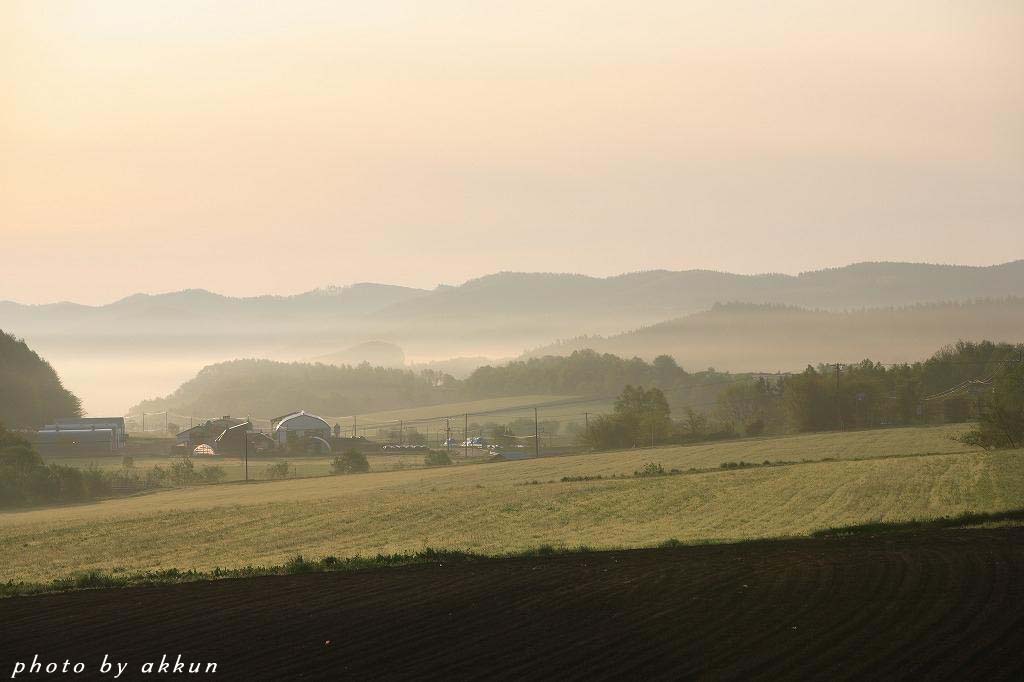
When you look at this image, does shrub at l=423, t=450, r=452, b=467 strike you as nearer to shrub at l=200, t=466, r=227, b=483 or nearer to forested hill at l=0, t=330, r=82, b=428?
shrub at l=200, t=466, r=227, b=483

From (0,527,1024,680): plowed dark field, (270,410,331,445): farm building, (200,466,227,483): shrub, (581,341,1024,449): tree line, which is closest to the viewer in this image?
(0,527,1024,680): plowed dark field

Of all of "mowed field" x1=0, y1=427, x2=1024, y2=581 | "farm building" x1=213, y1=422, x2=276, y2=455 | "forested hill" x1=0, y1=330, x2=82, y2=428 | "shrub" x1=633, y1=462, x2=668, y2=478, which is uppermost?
"forested hill" x1=0, y1=330, x2=82, y2=428

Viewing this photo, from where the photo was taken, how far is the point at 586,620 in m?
21.3

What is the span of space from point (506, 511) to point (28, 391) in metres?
110

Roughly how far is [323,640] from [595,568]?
30.0 ft

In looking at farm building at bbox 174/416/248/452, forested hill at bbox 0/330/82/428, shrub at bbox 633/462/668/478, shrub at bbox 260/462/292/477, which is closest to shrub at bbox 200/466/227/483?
shrub at bbox 260/462/292/477

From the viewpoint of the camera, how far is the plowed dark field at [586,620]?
58.9 feet


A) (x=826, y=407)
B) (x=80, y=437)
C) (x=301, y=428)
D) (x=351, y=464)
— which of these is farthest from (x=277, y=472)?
(x=826, y=407)

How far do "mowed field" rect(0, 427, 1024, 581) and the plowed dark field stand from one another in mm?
7723

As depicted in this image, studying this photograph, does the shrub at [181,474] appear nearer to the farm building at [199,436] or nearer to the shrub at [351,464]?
the shrub at [351,464]

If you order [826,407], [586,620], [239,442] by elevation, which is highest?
[826,407]

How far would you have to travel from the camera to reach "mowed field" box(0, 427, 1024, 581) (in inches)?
1545

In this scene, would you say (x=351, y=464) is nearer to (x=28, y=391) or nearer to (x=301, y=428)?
(x=301, y=428)

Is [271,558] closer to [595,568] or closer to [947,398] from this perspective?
[595,568]
